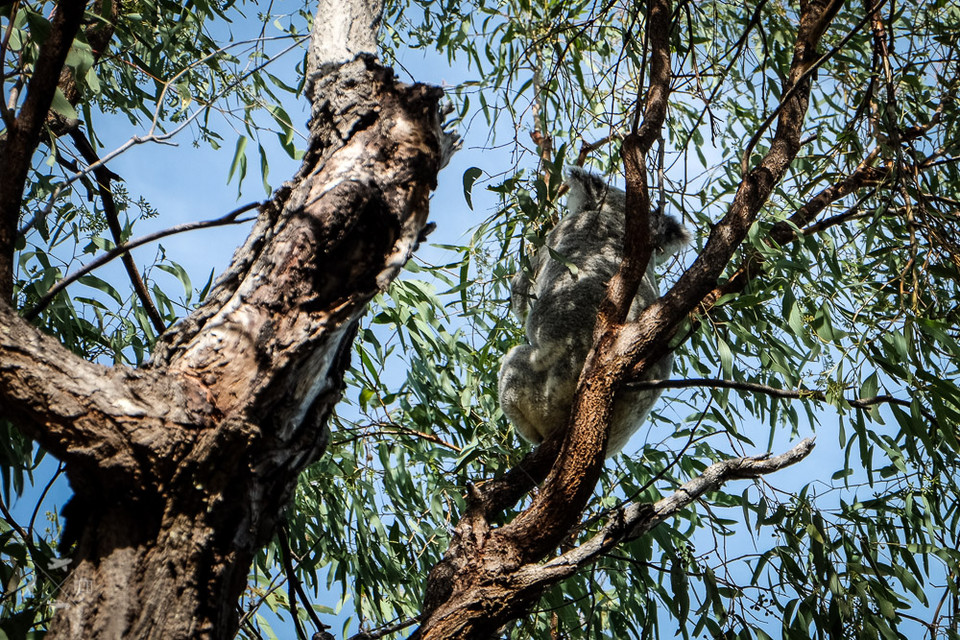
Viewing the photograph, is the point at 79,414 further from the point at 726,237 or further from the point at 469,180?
the point at 726,237

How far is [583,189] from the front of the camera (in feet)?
11.9

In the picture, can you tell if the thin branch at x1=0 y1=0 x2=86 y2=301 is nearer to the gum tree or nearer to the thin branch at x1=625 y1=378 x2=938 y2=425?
the gum tree

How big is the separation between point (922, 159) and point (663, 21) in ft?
3.44

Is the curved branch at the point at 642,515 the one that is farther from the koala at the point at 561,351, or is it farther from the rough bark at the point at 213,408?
the koala at the point at 561,351

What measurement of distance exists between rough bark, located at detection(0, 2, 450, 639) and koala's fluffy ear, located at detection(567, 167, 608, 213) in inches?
91.6

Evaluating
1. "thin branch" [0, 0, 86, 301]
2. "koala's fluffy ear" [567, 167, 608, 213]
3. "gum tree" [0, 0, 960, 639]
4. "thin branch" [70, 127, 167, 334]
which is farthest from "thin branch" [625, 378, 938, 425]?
"koala's fluffy ear" [567, 167, 608, 213]

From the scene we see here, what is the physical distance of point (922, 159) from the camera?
2576 mm

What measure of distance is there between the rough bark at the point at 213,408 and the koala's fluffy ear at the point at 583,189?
2.33 m

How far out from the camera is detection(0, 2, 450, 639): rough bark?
3.08 ft

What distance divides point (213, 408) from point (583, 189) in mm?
2785

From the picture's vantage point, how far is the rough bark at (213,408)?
0.94m

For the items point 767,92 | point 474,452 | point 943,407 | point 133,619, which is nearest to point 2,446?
point 133,619

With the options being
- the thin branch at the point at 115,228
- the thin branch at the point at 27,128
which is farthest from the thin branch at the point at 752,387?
the thin branch at the point at 27,128

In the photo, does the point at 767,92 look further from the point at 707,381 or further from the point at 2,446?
the point at 2,446
